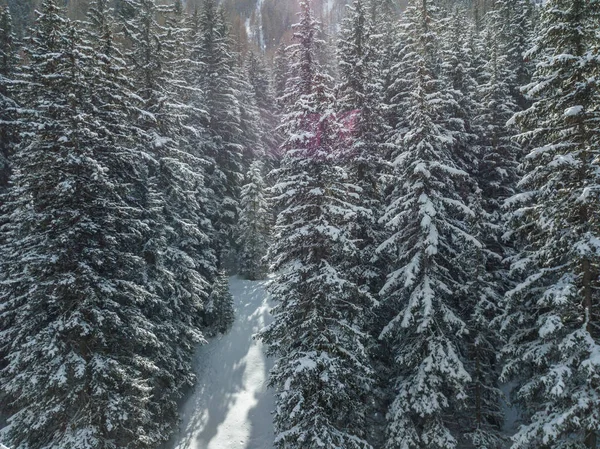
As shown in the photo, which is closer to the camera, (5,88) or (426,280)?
(426,280)

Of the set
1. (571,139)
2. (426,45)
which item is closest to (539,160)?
(571,139)

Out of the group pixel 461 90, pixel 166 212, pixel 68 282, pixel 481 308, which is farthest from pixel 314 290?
pixel 461 90

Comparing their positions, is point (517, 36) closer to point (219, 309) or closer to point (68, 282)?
point (219, 309)

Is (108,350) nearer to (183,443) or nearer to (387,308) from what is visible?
(183,443)

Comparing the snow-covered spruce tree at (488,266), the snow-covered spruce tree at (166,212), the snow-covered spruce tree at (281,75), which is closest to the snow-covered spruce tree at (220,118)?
the snow-covered spruce tree at (166,212)

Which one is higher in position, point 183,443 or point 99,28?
point 99,28

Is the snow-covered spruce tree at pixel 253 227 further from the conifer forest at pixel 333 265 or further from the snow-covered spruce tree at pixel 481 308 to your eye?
the snow-covered spruce tree at pixel 481 308
